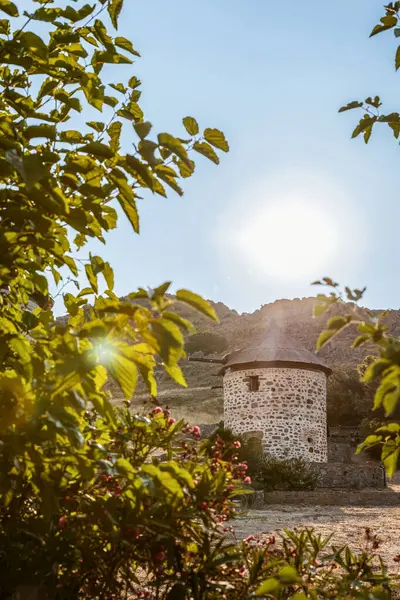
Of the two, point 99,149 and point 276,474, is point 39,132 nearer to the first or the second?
point 99,149

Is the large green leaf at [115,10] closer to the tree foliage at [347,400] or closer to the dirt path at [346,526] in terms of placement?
the dirt path at [346,526]

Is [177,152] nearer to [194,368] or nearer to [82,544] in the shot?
[82,544]

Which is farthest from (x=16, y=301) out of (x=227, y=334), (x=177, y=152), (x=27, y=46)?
(x=227, y=334)

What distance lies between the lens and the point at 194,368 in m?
A: 64.9

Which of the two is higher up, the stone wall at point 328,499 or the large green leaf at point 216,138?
the large green leaf at point 216,138

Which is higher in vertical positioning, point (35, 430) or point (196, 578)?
point (35, 430)

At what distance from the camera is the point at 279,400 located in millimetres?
23797

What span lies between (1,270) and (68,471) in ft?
2.45

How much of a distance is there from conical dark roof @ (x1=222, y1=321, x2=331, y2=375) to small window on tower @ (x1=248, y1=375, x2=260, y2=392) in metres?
0.65

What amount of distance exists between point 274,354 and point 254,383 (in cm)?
141

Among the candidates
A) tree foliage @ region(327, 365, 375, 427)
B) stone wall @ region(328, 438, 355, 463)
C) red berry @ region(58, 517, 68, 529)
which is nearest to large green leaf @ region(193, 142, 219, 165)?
red berry @ region(58, 517, 68, 529)

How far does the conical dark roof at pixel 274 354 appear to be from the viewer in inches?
945

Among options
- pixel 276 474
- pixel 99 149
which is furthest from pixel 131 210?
pixel 276 474

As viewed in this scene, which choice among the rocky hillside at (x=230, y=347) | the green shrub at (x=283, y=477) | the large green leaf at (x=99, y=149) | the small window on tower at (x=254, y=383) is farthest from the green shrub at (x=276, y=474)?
the large green leaf at (x=99, y=149)
